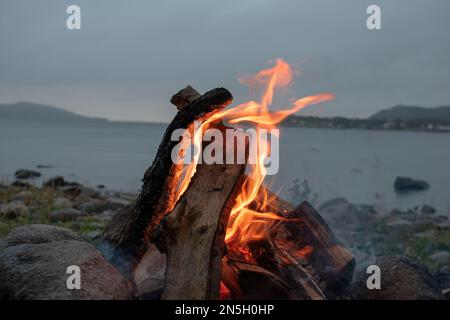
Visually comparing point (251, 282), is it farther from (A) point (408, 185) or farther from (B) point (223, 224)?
(A) point (408, 185)

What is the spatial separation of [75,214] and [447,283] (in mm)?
6114

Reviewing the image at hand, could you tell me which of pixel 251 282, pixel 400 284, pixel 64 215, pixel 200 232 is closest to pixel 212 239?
pixel 200 232

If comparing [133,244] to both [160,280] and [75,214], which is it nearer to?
[160,280]

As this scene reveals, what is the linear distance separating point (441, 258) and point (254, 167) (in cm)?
402

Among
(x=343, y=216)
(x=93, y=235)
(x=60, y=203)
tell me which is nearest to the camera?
(x=93, y=235)

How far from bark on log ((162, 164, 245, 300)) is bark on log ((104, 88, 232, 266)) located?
0.96ft

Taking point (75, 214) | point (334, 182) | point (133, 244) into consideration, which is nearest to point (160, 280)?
point (133, 244)

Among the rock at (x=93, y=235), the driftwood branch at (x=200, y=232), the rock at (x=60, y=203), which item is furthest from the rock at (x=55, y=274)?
the rock at (x=60, y=203)

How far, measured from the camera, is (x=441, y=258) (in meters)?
6.65

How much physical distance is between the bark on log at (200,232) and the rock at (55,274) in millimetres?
468

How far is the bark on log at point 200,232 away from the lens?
3.02 meters

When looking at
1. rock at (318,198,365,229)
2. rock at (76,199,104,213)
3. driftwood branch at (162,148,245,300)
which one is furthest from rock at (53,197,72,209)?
driftwood branch at (162,148,245,300)

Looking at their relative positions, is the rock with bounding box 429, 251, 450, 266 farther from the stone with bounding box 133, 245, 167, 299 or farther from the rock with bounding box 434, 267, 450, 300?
the stone with bounding box 133, 245, 167, 299

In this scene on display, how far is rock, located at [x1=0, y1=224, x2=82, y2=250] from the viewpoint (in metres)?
4.30
